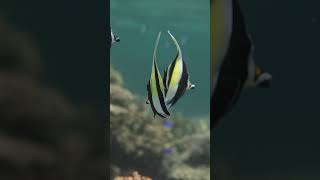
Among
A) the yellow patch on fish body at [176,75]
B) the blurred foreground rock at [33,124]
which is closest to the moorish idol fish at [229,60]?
the blurred foreground rock at [33,124]

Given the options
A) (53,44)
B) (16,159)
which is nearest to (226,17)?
(53,44)

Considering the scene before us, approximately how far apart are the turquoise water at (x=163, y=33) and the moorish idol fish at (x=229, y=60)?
771 centimetres

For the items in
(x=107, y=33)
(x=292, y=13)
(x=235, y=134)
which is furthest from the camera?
(x=292, y=13)

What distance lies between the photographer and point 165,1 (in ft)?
88.3

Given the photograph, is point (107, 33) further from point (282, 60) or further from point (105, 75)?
point (282, 60)

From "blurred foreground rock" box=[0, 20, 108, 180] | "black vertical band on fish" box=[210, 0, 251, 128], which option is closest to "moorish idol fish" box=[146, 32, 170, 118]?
"blurred foreground rock" box=[0, 20, 108, 180]

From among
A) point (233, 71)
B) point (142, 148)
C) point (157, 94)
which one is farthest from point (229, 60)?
point (142, 148)

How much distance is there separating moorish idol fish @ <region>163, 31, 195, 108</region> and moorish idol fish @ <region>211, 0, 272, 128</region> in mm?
1889

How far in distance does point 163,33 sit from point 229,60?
4017 cm

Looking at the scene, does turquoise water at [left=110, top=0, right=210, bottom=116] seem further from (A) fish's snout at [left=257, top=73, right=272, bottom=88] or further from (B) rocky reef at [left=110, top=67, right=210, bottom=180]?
(A) fish's snout at [left=257, top=73, right=272, bottom=88]

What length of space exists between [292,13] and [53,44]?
7.46 meters

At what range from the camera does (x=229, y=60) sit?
0.70 meters

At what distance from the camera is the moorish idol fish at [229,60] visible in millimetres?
694

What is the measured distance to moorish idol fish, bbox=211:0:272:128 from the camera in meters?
0.69
